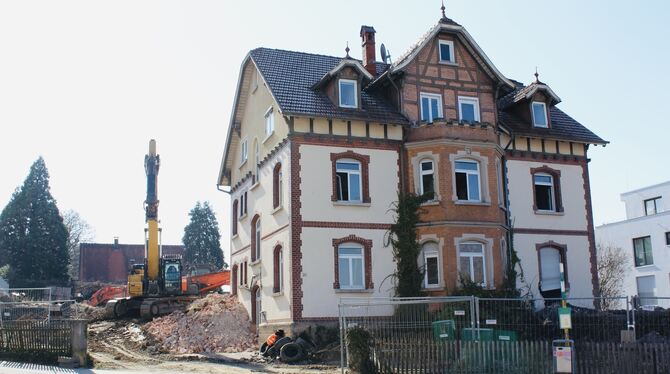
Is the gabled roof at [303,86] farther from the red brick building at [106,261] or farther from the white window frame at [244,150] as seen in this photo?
the red brick building at [106,261]

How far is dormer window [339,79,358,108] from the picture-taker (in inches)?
1214

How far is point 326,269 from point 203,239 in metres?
59.2

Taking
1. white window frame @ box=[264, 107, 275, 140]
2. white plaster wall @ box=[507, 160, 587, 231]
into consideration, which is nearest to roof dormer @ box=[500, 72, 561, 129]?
white plaster wall @ box=[507, 160, 587, 231]

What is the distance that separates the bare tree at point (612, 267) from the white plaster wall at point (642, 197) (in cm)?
450

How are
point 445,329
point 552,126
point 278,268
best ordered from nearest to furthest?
point 445,329, point 278,268, point 552,126

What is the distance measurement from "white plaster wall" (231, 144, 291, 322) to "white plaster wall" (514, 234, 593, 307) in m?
9.99

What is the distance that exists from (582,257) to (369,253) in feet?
34.3

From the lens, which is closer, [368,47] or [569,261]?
[569,261]

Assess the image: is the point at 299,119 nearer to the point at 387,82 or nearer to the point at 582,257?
the point at 387,82

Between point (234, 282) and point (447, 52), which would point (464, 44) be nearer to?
point (447, 52)

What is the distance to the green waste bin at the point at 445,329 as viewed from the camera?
69.5ft

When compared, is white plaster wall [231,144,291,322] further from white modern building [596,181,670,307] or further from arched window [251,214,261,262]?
white modern building [596,181,670,307]

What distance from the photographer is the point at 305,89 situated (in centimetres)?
3148

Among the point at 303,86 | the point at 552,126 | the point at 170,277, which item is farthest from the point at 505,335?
the point at 170,277
